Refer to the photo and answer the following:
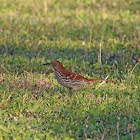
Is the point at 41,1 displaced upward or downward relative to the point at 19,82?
upward

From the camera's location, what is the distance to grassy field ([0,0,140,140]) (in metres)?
5.32

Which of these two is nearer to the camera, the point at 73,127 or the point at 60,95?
the point at 73,127

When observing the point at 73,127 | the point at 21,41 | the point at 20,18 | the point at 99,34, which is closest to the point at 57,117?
the point at 73,127

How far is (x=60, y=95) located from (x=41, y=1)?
29.3ft

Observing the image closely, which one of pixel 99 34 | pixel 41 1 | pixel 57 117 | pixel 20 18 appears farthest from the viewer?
pixel 41 1

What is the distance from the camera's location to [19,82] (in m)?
7.16

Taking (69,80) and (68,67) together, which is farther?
(68,67)

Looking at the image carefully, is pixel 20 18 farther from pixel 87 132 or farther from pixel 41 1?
pixel 87 132

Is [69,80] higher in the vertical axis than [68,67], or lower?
higher

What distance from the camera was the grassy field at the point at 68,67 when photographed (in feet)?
17.4

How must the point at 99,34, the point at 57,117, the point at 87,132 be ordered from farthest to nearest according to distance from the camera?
1. the point at 99,34
2. the point at 57,117
3. the point at 87,132

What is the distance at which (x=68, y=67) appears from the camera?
8555mm

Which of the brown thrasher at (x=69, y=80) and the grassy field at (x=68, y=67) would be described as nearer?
the grassy field at (x=68, y=67)

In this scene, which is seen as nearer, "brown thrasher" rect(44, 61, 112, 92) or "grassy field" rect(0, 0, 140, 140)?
"grassy field" rect(0, 0, 140, 140)
